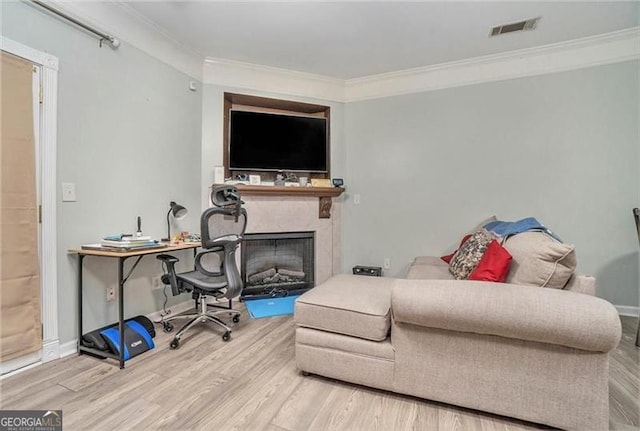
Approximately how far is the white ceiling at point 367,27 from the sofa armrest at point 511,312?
7.14 feet

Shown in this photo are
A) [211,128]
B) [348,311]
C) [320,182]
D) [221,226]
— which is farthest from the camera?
[320,182]

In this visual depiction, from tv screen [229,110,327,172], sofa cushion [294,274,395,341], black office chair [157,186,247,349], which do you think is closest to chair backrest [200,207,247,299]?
black office chair [157,186,247,349]

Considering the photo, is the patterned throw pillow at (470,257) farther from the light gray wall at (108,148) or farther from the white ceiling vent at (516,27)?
the light gray wall at (108,148)

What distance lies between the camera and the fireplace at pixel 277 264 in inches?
136

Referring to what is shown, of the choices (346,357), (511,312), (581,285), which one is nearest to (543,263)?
(581,285)

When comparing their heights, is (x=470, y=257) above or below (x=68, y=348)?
above

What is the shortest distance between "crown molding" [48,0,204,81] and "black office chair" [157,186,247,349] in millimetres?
1499

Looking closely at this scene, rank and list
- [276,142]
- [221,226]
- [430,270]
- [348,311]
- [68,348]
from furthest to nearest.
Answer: [276,142] → [430,270] → [221,226] → [68,348] → [348,311]

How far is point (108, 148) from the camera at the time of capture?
2.32 meters

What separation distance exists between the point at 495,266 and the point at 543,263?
23 centimetres

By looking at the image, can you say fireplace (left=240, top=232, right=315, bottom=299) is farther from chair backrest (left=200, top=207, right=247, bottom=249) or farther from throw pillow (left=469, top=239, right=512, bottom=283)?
throw pillow (left=469, top=239, right=512, bottom=283)

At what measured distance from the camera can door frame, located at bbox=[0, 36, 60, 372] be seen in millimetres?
1922

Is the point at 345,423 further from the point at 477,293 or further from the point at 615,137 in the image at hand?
the point at 615,137

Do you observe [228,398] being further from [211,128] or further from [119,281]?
[211,128]
